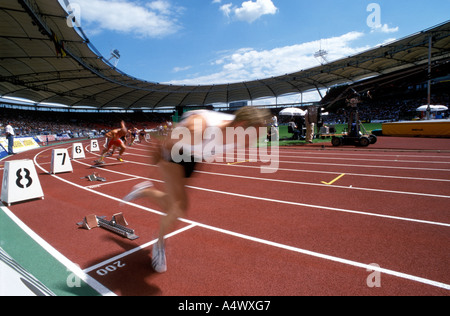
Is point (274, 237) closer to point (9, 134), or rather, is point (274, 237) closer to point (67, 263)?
point (67, 263)

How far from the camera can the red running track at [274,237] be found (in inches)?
101

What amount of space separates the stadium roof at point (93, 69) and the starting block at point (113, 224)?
16.4 m

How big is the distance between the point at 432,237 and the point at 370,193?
233 centimetres

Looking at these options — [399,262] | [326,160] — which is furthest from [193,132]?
[326,160]

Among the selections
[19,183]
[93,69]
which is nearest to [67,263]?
[19,183]

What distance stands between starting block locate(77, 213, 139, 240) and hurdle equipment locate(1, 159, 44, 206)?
2.52 m

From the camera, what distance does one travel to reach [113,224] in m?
3.93

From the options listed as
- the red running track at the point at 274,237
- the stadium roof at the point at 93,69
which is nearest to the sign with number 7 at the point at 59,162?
the red running track at the point at 274,237

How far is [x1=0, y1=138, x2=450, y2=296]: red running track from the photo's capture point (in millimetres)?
2553

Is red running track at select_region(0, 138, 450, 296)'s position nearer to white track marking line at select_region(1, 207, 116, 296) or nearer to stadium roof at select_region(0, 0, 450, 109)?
white track marking line at select_region(1, 207, 116, 296)

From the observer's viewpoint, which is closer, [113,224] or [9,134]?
[113,224]

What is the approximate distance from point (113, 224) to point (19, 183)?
134 inches

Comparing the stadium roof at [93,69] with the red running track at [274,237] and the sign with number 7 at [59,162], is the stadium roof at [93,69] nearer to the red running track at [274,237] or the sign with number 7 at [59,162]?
the sign with number 7 at [59,162]

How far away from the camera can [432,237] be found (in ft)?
11.3
